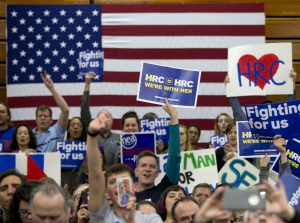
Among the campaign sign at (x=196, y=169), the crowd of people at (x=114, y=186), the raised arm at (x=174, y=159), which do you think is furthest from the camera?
the campaign sign at (x=196, y=169)

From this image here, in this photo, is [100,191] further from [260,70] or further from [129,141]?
[260,70]

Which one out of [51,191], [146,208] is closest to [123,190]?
[51,191]

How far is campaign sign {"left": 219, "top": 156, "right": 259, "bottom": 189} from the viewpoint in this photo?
8.13m

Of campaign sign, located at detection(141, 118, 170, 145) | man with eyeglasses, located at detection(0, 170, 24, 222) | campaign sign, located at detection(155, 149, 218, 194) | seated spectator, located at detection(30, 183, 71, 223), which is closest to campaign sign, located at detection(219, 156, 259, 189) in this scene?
campaign sign, located at detection(155, 149, 218, 194)

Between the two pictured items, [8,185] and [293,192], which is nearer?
[8,185]

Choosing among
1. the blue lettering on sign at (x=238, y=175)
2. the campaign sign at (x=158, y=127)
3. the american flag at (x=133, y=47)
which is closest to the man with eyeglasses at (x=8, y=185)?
the blue lettering on sign at (x=238, y=175)

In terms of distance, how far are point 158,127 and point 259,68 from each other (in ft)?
3.57

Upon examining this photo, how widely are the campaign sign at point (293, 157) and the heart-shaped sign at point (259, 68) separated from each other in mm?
1265

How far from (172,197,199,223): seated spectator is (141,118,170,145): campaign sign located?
3.54 m

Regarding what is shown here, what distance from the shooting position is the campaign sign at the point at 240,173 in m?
8.13

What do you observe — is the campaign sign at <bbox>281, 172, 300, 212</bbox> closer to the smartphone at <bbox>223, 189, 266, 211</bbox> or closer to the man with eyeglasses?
the man with eyeglasses

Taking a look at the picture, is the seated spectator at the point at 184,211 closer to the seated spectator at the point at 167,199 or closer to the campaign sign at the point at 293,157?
the seated spectator at the point at 167,199

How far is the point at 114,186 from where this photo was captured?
15.3 feet

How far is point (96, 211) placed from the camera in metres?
4.69
